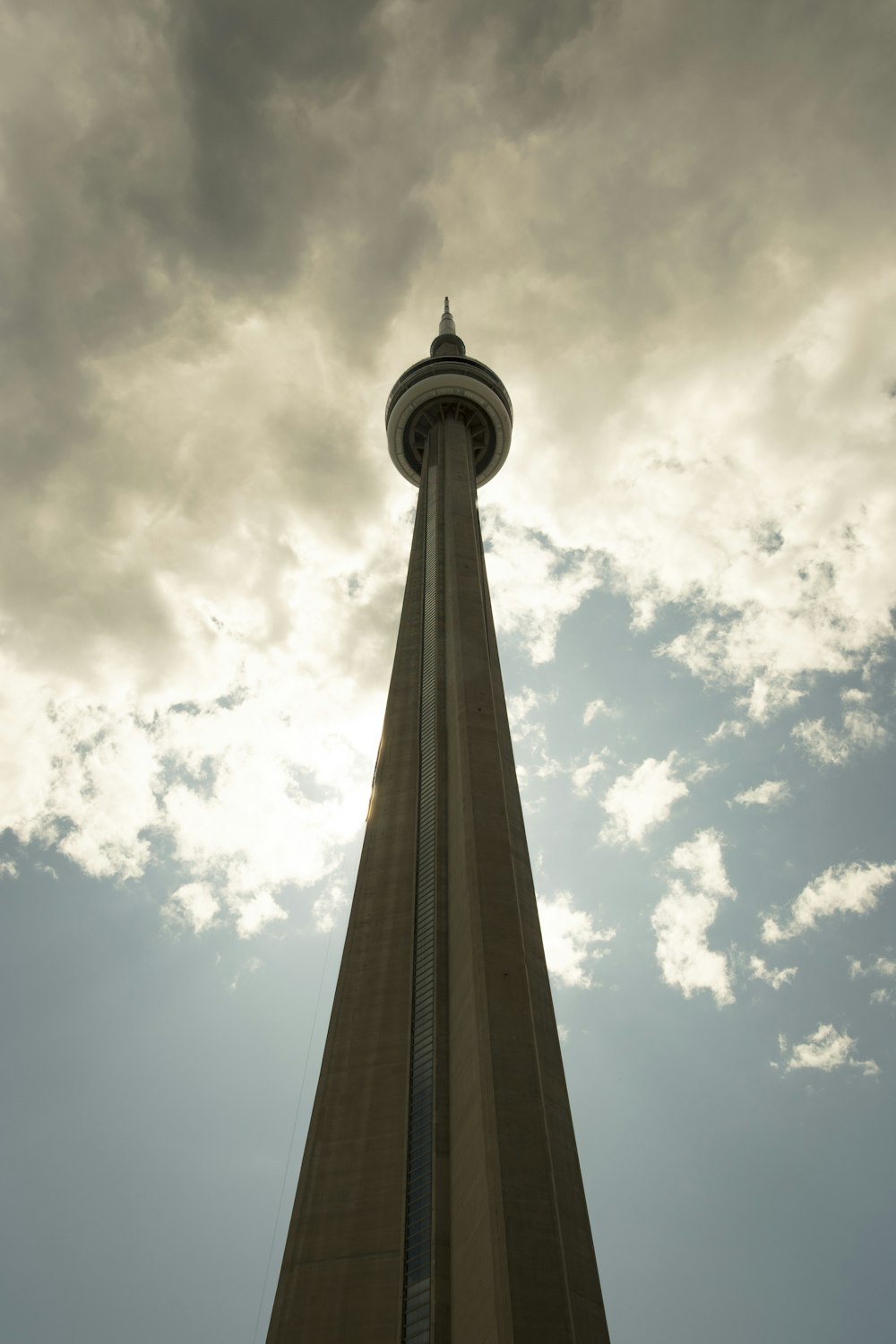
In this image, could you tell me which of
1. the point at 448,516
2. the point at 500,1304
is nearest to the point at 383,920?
the point at 500,1304

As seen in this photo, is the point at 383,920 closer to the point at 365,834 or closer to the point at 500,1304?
the point at 365,834

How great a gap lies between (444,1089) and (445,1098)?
19 centimetres

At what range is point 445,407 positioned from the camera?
151ft

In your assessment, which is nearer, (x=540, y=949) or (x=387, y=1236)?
(x=387, y=1236)

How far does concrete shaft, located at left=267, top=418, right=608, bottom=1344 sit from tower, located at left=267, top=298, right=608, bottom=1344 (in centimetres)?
4

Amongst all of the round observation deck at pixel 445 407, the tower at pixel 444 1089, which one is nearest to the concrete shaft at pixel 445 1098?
the tower at pixel 444 1089

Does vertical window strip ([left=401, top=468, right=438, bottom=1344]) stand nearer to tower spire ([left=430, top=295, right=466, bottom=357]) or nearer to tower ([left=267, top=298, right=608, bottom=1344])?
tower ([left=267, top=298, right=608, bottom=1344])

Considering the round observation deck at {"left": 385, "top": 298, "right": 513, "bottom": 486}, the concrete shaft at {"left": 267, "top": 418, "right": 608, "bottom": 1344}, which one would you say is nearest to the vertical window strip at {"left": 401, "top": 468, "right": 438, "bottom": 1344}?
the concrete shaft at {"left": 267, "top": 418, "right": 608, "bottom": 1344}

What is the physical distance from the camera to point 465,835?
20.8 meters

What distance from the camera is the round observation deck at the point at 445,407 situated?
45.4 meters

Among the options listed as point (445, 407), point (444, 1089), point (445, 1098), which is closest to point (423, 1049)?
point (444, 1089)

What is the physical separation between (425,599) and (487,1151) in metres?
22.2

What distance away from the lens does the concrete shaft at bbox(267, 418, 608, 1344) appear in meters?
12.4

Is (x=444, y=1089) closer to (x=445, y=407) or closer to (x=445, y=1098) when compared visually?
(x=445, y=1098)
